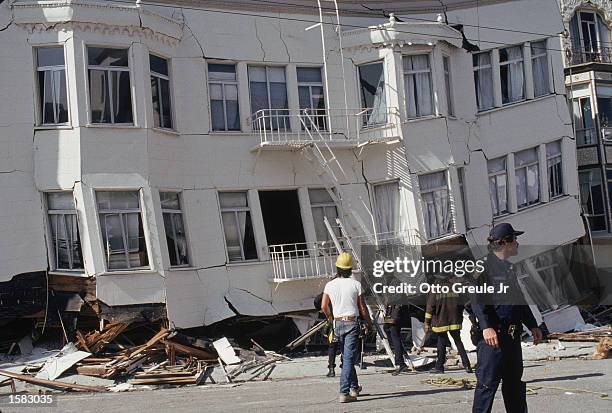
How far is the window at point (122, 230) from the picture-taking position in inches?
655

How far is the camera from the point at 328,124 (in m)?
19.7

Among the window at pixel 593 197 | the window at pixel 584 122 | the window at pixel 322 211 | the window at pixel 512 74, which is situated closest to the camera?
the window at pixel 322 211

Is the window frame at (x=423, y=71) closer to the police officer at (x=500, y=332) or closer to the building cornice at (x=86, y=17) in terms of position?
the building cornice at (x=86, y=17)

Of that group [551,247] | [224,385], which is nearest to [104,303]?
[224,385]

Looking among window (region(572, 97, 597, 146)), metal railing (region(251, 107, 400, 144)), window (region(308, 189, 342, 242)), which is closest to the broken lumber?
window (region(308, 189, 342, 242))

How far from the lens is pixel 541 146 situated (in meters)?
22.1

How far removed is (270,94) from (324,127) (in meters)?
1.58

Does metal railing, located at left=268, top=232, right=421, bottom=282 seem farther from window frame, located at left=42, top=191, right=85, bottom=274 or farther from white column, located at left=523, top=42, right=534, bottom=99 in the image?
white column, located at left=523, top=42, right=534, bottom=99

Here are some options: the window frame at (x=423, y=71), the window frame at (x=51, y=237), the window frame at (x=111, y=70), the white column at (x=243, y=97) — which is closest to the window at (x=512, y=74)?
the window frame at (x=423, y=71)

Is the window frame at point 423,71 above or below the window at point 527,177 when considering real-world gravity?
above

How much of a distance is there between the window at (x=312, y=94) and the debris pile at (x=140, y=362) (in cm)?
579

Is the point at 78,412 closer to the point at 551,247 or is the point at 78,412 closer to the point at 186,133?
the point at 186,133

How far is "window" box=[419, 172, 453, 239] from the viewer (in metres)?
20.1

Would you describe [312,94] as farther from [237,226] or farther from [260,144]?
[237,226]
